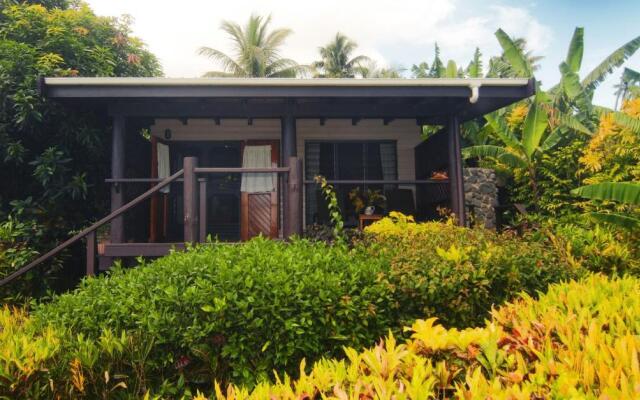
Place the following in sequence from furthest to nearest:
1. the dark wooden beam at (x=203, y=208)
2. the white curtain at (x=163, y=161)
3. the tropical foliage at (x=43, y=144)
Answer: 1. the white curtain at (x=163, y=161)
2. the tropical foliage at (x=43, y=144)
3. the dark wooden beam at (x=203, y=208)

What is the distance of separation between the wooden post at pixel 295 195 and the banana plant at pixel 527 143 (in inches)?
303

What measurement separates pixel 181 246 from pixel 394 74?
92.8ft

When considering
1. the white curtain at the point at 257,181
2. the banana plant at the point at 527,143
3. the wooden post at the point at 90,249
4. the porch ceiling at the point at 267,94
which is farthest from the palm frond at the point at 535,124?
the wooden post at the point at 90,249

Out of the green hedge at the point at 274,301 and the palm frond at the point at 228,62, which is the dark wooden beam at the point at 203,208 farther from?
the palm frond at the point at 228,62

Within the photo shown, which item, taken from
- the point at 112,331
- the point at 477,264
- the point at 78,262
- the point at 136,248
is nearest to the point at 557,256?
the point at 477,264

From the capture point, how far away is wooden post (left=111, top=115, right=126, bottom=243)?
24.1 ft

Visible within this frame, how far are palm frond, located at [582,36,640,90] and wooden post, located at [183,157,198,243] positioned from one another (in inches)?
583

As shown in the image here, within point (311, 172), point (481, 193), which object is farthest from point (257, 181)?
point (481, 193)

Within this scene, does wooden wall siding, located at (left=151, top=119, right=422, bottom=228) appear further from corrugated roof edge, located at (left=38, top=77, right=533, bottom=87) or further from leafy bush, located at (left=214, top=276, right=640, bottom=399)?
leafy bush, located at (left=214, top=276, right=640, bottom=399)

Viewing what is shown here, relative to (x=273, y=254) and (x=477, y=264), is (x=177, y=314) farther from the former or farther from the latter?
(x=477, y=264)

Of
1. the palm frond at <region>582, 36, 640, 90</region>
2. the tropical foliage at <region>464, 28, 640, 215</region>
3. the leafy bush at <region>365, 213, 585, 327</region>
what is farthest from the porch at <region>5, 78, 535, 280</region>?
the palm frond at <region>582, 36, 640, 90</region>

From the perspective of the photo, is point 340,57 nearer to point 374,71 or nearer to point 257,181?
point 374,71

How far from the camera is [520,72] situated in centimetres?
1465

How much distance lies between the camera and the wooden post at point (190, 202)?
6254 mm
